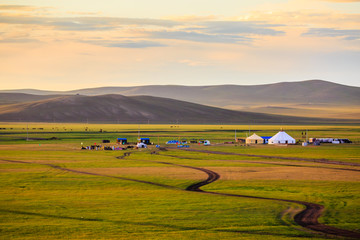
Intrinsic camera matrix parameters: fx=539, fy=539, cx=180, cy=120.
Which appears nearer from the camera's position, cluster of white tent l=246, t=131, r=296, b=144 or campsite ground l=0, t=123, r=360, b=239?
campsite ground l=0, t=123, r=360, b=239

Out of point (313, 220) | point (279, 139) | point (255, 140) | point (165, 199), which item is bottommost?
point (313, 220)

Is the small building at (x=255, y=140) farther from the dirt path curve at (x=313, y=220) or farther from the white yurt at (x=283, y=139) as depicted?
the dirt path curve at (x=313, y=220)

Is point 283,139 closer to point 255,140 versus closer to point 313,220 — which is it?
point 255,140

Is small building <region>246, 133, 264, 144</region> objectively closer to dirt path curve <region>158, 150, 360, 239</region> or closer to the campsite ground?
the campsite ground

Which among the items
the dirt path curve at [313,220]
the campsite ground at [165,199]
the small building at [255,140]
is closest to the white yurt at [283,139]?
the small building at [255,140]

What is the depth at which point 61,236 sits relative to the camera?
28.5 metres

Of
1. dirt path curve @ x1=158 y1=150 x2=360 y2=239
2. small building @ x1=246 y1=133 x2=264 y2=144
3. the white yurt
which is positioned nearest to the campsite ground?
dirt path curve @ x1=158 y1=150 x2=360 y2=239

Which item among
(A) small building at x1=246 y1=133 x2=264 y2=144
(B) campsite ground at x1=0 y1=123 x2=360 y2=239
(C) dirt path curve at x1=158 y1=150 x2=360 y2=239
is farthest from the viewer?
(A) small building at x1=246 y1=133 x2=264 y2=144

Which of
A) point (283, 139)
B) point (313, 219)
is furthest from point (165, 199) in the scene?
point (283, 139)

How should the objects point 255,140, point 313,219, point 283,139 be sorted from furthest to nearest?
1. point 255,140
2. point 283,139
3. point 313,219

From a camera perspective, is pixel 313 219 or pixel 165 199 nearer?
pixel 313 219

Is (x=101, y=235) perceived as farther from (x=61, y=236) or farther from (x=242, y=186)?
(x=242, y=186)

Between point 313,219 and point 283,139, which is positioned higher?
point 283,139

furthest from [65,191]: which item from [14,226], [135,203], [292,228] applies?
[292,228]
